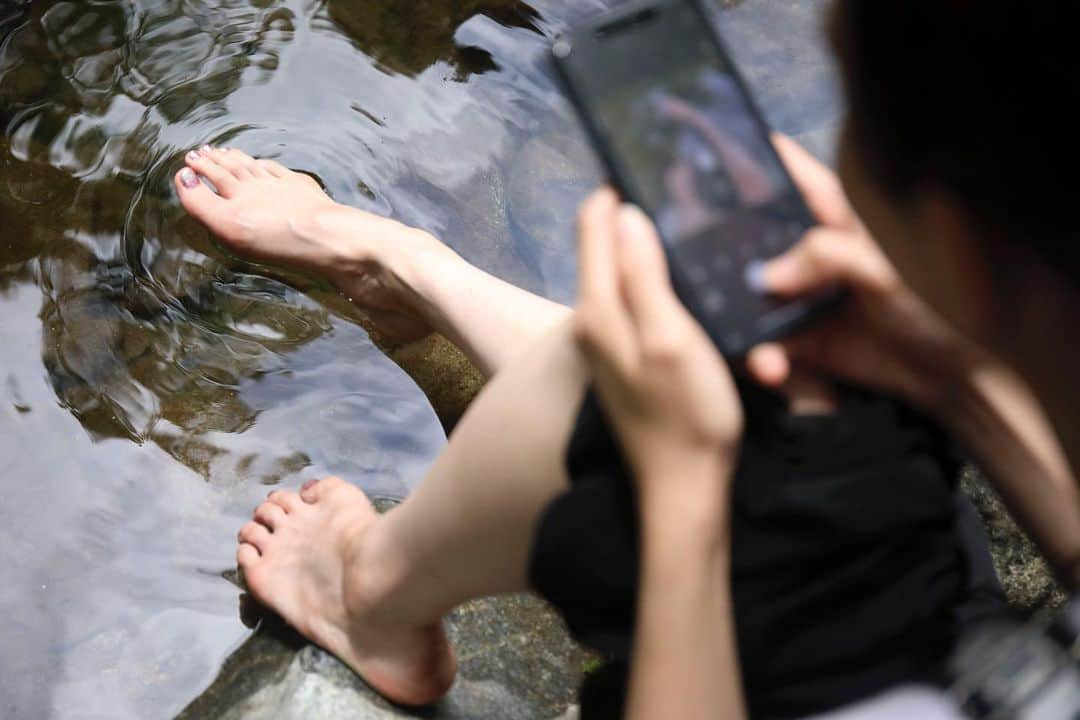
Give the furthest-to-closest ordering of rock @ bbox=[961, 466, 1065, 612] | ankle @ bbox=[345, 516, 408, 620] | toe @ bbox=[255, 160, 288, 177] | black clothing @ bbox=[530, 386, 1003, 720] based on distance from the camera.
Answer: toe @ bbox=[255, 160, 288, 177], rock @ bbox=[961, 466, 1065, 612], ankle @ bbox=[345, 516, 408, 620], black clothing @ bbox=[530, 386, 1003, 720]

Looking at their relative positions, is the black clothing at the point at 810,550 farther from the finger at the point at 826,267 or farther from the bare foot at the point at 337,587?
the bare foot at the point at 337,587

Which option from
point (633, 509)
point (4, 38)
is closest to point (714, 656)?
point (633, 509)

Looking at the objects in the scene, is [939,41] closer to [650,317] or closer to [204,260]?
[650,317]

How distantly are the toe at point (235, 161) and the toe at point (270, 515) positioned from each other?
69 centimetres

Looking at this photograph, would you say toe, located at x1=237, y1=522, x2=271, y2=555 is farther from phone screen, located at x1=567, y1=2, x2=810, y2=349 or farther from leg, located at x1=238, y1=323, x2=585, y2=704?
phone screen, located at x1=567, y1=2, x2=810, y2=349

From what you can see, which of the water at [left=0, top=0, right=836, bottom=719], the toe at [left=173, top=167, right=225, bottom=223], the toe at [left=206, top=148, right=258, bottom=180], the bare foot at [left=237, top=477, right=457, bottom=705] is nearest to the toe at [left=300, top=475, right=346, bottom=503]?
the bare foot at [left=237, top=477, right=457, bottom=705]

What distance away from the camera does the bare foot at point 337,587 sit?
1.41 metres

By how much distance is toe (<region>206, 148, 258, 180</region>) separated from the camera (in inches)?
78.4

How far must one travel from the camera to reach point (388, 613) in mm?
1366

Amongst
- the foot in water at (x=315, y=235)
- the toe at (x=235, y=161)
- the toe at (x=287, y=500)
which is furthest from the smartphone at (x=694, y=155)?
the toe at (x=235, y=161)

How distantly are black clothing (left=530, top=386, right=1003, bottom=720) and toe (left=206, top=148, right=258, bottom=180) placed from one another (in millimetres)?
1235

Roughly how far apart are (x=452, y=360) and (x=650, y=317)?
1148 mm

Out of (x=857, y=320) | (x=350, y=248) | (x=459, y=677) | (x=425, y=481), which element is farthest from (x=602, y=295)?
(x=350, y=248)

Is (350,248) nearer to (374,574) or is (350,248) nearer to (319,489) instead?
(319,489)
